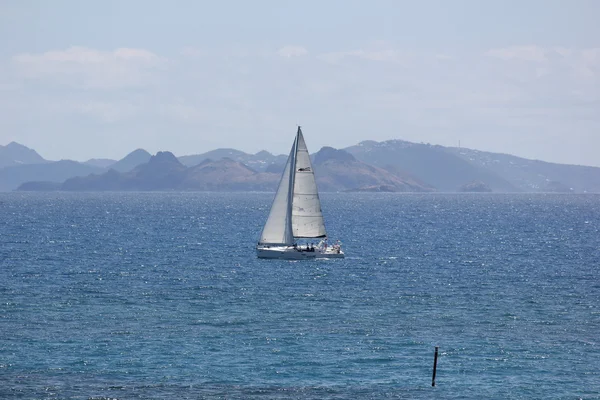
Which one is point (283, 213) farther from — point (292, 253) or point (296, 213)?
point (292, 253)

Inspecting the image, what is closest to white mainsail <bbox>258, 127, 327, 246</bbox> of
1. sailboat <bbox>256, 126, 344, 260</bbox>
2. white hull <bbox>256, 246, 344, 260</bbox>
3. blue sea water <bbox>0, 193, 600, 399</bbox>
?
sailboat <bbox>256, 126, 344, 260</bbox>

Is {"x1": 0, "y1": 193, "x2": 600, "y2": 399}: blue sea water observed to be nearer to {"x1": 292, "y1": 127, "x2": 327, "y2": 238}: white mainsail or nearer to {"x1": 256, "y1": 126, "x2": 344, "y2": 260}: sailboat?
{"x1": 256, "y1": 126, "x2": 344, "y2": 260}: sailboat

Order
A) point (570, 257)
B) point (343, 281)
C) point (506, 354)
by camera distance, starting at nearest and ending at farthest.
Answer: point (506, 354) < point (343, 281) < point (570, 257)

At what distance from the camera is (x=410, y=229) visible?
186 m

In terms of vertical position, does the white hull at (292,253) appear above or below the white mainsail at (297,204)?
below

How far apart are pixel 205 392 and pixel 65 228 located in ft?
440

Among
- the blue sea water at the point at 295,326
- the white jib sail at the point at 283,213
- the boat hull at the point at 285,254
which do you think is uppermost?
the white jib sail at the point at 283,213

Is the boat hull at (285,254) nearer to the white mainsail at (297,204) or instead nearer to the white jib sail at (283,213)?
the white jib sail at (283,213)

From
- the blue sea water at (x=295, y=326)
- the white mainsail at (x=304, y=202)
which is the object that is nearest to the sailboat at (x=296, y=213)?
the white mainsail at (x=304, y=202)

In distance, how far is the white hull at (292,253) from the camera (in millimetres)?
108188

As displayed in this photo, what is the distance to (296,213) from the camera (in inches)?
4296

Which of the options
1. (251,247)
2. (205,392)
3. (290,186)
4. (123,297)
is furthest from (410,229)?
(205,392)

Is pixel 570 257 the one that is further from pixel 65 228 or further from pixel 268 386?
pixel 65 228

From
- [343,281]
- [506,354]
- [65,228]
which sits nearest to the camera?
[506,354]
